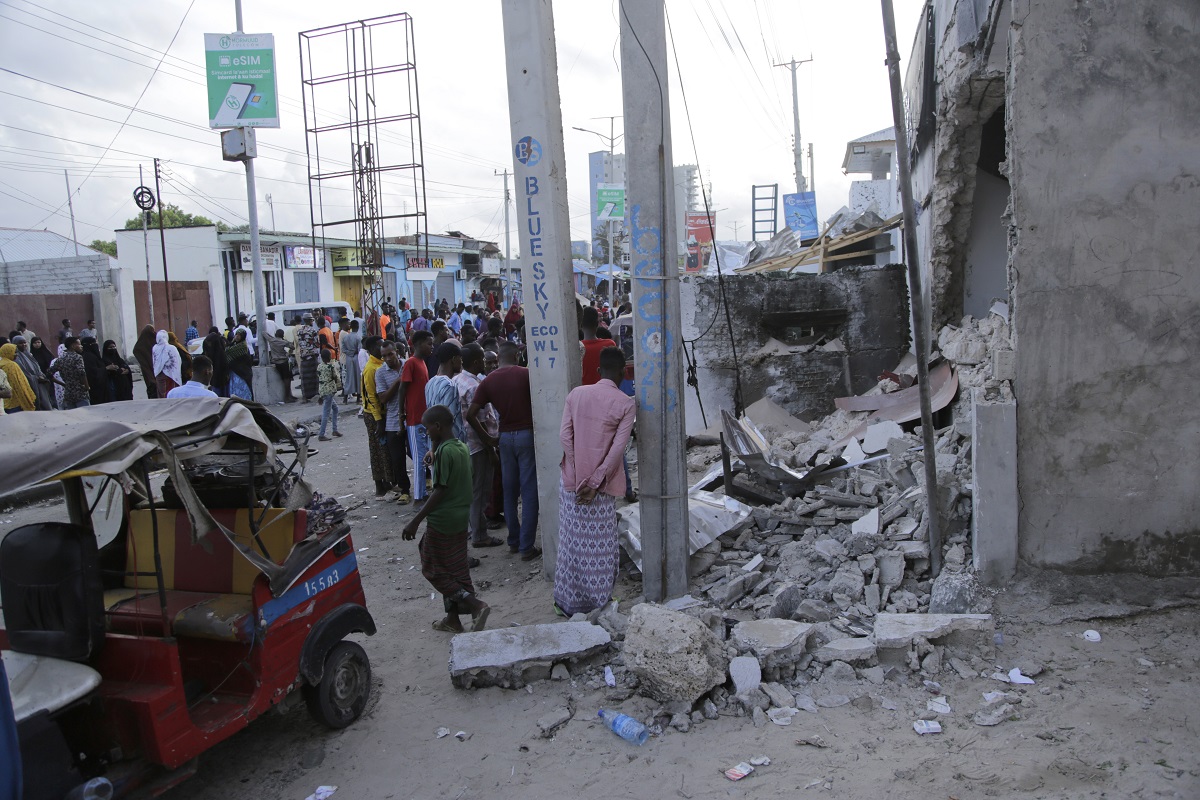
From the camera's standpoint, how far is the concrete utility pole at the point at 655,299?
15.8ft

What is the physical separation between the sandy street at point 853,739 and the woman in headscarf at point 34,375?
1036cm

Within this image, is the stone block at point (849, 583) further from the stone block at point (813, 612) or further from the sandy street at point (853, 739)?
the sandy street at point (853, 739)

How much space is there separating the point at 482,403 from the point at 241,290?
24.9 m

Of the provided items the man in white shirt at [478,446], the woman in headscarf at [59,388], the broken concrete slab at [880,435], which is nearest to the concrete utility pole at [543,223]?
the man in white shirt at [478,446]

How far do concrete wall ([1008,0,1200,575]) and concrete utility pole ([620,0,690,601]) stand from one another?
6.66 feet

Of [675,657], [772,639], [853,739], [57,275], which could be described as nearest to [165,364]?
[675,657]

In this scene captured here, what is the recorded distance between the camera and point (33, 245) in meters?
31.8

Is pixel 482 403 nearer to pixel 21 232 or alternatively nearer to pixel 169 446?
pixel 169 446

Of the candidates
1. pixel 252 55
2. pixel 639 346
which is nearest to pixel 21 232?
pixel 252 55

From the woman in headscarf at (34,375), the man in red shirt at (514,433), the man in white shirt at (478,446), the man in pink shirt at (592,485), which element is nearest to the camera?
the man in pink shirt at (592,485)

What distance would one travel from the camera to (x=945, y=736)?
11.8 feet

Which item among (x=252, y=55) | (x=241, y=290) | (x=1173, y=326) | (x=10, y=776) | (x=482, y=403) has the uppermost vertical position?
(x=252, y=55)

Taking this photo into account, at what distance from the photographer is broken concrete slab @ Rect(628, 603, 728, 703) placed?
153 inches

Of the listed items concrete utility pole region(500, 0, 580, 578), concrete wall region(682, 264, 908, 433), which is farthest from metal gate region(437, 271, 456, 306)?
concrete utility pole region(500, 0, 580, 578)
